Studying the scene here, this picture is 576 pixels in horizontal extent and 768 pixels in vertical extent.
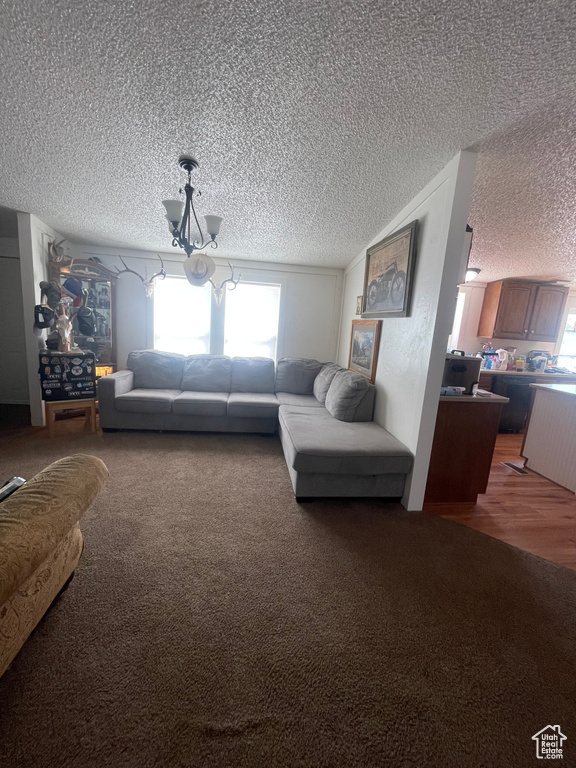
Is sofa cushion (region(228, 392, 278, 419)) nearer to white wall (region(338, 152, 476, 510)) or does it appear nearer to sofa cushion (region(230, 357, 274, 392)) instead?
sofa cushion (region(230, 357, 274, 392))

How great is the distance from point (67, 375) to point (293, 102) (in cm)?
352

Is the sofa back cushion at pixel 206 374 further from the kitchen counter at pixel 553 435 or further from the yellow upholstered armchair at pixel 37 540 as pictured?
the kitchen counter at pixel 553 435

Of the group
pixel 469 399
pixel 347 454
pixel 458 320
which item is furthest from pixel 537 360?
pixel 347 454

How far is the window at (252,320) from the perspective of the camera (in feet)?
14.9

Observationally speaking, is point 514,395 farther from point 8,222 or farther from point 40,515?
point 8,222

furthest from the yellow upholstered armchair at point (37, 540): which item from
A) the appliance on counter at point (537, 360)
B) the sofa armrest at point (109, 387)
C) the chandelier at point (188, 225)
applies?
the appliance on counter at point (537, 360)

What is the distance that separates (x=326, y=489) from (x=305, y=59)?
2.45 metres

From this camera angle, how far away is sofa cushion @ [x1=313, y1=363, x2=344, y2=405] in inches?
141

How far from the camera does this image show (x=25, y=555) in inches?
34.3

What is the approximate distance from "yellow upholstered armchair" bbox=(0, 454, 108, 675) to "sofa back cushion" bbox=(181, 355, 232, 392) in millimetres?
2563

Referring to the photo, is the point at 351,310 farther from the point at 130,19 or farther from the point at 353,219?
the point at 130,19

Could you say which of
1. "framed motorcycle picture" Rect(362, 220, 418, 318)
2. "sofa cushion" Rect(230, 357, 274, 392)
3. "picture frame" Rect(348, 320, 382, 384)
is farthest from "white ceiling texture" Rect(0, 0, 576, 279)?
"sofa cushion" Rect(230, 357, 274, 392)

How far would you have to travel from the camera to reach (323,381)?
3721mm

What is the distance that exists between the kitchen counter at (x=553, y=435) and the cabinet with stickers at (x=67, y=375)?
17.0ft
